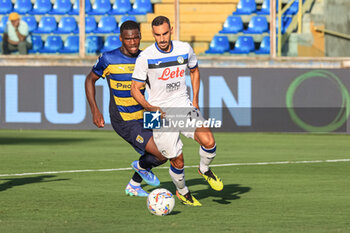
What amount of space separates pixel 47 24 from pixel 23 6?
36.2 inches

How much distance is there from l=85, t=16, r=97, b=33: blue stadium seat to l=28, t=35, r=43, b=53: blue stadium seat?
4.34 ft

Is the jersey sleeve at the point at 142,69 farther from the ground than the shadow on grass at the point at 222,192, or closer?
farther from the ground

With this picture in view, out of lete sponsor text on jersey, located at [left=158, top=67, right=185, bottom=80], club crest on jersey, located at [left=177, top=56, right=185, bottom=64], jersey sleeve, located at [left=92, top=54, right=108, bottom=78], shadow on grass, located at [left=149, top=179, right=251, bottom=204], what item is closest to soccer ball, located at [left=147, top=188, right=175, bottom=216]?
shadow on grass, located at [left=149, top=179, right=251, bottom=204]

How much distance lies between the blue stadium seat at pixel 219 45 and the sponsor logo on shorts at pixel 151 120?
36.1 feet

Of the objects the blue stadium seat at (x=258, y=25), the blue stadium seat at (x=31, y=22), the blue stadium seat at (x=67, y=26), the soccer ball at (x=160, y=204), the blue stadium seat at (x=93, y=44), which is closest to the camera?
the soccer ball at (x=160, y=204)

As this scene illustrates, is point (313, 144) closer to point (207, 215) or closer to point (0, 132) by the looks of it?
point (0, 132)

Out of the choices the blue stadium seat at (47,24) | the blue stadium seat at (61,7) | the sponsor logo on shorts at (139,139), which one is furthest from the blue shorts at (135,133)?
the blue stadium seat at (47,24)

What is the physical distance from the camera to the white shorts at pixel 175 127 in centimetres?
826

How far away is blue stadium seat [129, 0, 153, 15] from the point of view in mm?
21203

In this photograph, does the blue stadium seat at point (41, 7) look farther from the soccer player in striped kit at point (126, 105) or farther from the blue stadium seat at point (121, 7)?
the soccer player in striped kit at point (126, 105)

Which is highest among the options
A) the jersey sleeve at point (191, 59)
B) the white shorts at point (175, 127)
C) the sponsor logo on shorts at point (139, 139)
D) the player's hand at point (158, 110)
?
the jersey sleeve at point (191, 59)

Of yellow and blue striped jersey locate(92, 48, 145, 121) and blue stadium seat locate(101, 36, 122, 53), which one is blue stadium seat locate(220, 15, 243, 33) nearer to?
blue stadium seat locate(101, 36, 122, 53)

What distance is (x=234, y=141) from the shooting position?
1772 cm

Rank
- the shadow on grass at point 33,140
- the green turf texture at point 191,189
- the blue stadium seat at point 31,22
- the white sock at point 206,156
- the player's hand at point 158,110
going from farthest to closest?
the blue stadium seat at point 31,22 → the shadow on grass at point 33,140 → the white sock at point 206,156 → the player's hand at point 158,110 → the green turf texture at point 191,189
